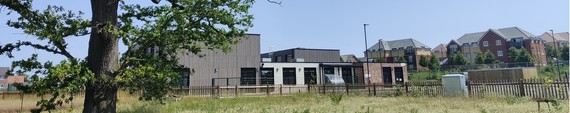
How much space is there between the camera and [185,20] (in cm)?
748

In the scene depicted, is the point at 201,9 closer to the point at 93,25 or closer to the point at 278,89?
the point at 93,25

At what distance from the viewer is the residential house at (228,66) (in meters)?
30.8

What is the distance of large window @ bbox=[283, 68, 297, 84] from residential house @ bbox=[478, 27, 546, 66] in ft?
180

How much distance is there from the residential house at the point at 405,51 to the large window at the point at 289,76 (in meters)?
47.3

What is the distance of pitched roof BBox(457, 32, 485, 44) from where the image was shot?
268ft

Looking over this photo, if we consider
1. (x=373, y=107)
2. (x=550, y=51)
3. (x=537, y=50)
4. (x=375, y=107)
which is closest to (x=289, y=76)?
(x=375, y=107)

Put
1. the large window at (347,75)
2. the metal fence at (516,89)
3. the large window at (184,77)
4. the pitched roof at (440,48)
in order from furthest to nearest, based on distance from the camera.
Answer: the pitched roof at (440,48), the large window at (347,75), the metal fence at (516,89), the large window at (184,77)

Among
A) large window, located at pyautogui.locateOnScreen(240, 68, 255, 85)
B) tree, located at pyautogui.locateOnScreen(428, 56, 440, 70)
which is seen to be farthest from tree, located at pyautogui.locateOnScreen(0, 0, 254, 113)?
tree, located at pyautogui.locateOnScreen(428, 56, 440, 70)

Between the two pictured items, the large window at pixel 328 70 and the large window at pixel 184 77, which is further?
the large window at pixel 328 70

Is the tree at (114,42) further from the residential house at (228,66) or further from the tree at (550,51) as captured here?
the tree at (550,51)

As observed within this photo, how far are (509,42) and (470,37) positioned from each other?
1062 centimetres

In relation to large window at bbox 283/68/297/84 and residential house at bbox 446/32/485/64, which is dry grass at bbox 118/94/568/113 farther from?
residential house at bbox 446/32/485/64

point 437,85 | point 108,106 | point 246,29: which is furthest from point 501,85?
point 108,106

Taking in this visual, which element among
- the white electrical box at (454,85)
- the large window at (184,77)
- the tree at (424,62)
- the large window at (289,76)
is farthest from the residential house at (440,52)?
the white electrical box at (454,85)
